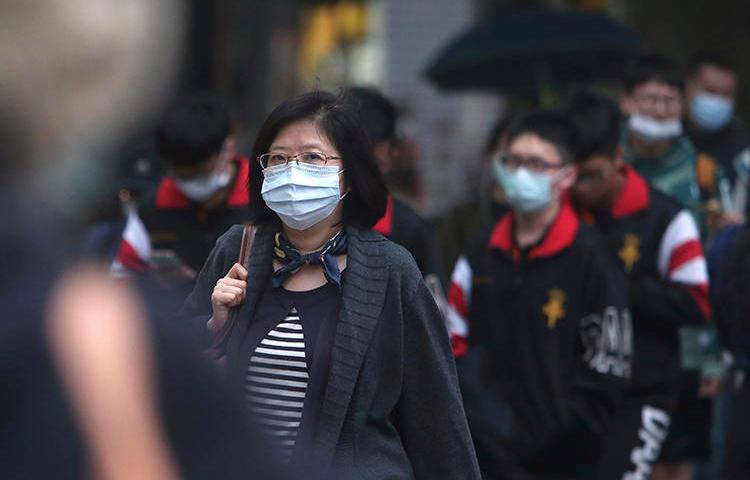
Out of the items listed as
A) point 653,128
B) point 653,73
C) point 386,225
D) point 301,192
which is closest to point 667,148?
point 653,128

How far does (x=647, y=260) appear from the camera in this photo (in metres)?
6.05

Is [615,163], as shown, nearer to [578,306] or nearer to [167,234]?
[578,306]

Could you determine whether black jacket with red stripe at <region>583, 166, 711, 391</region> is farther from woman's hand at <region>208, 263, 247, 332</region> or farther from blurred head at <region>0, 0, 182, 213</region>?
blurred head at <region>0, 0, 182, 213</region>

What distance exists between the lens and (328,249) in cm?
359

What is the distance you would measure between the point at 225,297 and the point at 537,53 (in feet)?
18.9

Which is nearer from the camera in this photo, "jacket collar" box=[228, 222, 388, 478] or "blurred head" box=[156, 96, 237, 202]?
Answer: "jacket collar" box=[228, 222, 388, 478]

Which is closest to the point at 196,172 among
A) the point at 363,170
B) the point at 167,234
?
the point at 167,234

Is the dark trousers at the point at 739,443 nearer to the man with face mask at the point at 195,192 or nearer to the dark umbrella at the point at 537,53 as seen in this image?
the man with face mask at the point at 195,192

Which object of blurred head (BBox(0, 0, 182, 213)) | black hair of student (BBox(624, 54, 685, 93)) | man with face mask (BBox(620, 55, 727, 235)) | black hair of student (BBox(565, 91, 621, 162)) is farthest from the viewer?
black hair of student (BBox(624, 54, 685, 93))

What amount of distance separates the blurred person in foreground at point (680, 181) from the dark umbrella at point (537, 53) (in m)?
1.71

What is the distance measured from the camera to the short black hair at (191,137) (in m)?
5.59

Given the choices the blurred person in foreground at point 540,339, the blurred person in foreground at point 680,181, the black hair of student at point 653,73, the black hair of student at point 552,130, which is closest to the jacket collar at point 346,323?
the blurred person in foreground at point 540,339

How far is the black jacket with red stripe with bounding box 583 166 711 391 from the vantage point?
19.5 ft

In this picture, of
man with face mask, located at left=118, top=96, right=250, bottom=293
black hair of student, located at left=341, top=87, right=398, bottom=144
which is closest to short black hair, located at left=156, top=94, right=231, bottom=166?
man with face mask, located at left=118, top=96, right=250, bottom=293
